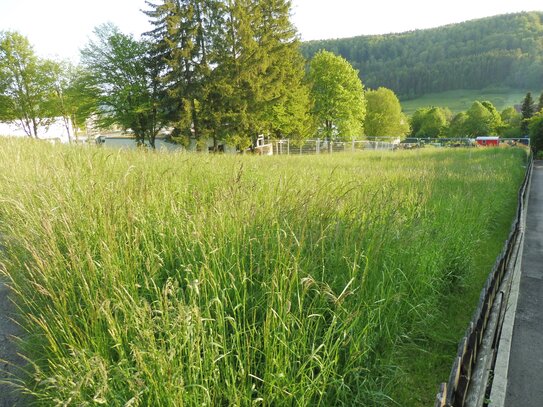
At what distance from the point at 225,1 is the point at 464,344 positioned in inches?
1208

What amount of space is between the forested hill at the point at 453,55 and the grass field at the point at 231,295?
12624cm

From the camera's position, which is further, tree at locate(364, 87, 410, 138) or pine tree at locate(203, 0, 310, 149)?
tree at locate(364, 87, 410, 138)

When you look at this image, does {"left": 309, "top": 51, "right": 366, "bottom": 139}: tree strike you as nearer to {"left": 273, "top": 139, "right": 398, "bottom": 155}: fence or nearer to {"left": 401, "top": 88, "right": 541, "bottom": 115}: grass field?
{"left": 273, "top": 139, "right": 398, "bottom": 155}: fence

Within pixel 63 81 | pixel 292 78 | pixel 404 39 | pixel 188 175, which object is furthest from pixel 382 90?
pixel 404 39

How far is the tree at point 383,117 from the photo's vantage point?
6350cm

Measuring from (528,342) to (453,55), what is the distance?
17456 centimetres

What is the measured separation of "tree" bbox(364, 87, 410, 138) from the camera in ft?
208

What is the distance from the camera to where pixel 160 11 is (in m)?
27.0

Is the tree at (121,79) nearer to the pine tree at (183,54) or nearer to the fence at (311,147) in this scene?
the pine tree at (183,54)

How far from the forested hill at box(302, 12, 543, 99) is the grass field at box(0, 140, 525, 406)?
12624 centimetres

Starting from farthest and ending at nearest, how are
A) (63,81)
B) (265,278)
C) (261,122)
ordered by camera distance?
(63,81) → (261,122) → (265,278)

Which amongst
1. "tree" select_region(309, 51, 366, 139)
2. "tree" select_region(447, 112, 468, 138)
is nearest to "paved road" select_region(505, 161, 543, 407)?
"tree" select_region(309, 51, 366, 139)

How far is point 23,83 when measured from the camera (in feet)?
112

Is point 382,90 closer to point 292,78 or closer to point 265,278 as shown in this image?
point 292,78
